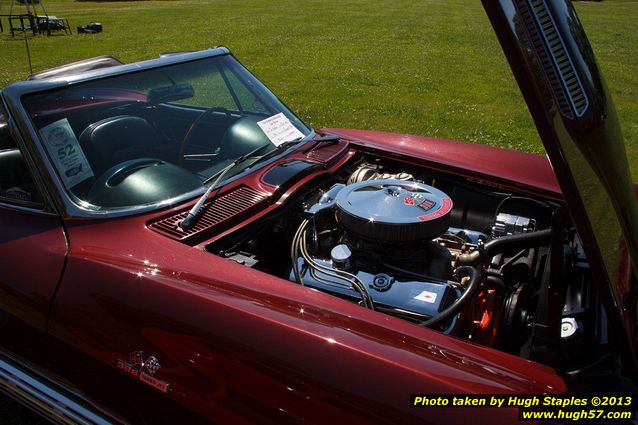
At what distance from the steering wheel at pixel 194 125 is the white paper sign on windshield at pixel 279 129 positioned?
0.22 metres

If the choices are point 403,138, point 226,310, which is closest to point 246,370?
point 226,310

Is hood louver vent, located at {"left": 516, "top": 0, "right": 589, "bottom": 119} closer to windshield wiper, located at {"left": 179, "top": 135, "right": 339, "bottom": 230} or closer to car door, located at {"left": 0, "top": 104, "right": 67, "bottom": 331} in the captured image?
windshield wiper, located at {"left": 179, "top": 135, "right": 339, "bottom": 230}

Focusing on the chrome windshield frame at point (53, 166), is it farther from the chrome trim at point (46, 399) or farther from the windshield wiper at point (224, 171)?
the chrome trim at point (46, 399)

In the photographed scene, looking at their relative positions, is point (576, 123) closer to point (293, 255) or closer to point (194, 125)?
point (293, 255)

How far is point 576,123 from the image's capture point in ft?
4.07

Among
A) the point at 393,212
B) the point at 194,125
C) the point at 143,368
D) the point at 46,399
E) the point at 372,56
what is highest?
the point at 194,125

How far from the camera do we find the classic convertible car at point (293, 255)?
1322mm

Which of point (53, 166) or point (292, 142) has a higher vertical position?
point (53, 166)

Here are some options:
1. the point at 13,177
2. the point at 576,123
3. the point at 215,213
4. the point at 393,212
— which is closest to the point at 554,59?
the point at 576,123

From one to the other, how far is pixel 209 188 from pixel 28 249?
715 mm

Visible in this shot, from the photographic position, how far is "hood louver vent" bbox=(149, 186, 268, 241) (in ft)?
6.55

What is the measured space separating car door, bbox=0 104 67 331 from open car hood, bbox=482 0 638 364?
1.64 meters

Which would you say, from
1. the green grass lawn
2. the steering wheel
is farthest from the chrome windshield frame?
the green grass lawn

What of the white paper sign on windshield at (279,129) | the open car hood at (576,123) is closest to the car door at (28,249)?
the white paper sign on windshield at (279,129)
